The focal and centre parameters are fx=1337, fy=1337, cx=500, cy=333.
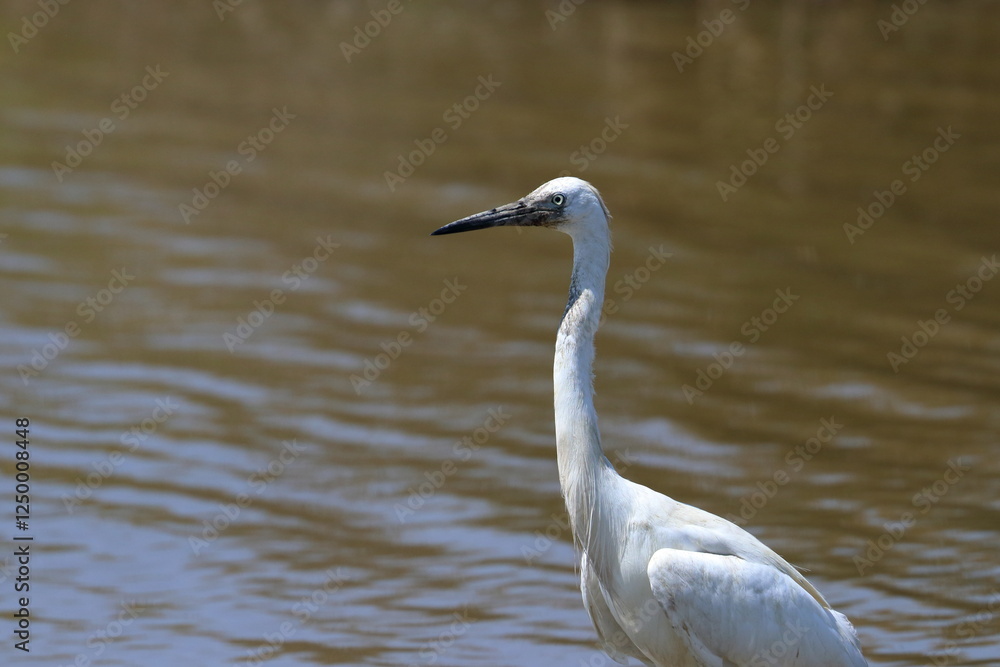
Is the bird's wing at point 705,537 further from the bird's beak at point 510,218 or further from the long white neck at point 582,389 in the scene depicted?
the bird's beak at point 510,218

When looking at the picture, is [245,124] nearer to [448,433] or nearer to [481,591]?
[448,433]

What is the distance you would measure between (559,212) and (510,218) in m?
0.29

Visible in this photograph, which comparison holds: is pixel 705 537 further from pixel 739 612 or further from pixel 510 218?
pixel 510 218

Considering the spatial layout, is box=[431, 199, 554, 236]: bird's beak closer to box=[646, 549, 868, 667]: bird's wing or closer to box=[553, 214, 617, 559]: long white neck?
box=[553, 214, 617, 559]: long white neck

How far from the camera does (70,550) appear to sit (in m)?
9.85

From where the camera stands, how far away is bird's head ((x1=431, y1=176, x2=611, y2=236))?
7.05 metres

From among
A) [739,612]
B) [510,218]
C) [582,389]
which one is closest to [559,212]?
[510,218]

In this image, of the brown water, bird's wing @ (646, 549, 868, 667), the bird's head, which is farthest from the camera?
the brown water

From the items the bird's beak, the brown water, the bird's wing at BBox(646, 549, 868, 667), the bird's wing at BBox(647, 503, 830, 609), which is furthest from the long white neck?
the brown water

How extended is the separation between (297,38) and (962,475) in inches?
689

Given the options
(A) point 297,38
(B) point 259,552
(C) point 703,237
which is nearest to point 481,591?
(B) point 259,552

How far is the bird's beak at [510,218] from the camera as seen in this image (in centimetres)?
714

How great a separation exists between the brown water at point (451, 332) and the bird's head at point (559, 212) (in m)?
3.13

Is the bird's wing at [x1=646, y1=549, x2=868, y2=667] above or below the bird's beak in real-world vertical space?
below
